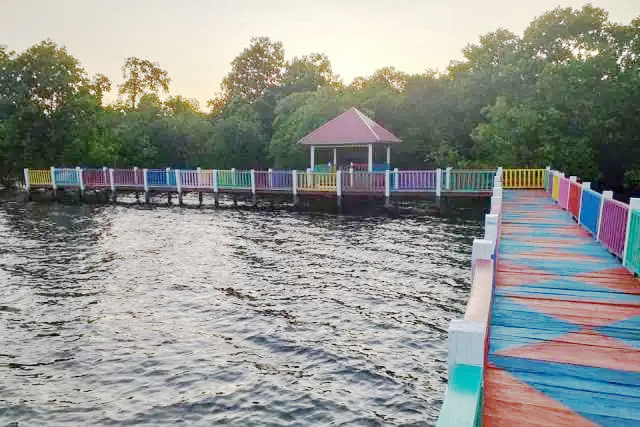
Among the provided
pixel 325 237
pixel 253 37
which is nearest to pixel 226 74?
pixel 253 37

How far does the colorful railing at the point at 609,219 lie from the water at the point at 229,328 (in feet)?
10.8

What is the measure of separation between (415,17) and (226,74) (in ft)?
124

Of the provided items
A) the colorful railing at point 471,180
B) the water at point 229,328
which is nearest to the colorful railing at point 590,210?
the water at point 229,328

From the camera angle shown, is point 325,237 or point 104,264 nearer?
point 104,264

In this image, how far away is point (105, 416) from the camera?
679 cm

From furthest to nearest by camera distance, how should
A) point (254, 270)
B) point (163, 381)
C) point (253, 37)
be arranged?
1. point (253, 37)
2. point (254, 270)
3. point (163, 381)

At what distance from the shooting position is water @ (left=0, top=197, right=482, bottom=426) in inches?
279

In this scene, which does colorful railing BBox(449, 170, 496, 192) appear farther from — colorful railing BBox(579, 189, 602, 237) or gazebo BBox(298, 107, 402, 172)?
colorful railing BBox(579, 189, 602, 237)

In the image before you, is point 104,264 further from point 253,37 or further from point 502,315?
point 253,37

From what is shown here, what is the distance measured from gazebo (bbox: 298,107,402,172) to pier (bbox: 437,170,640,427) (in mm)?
18368

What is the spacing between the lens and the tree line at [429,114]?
2639 cm

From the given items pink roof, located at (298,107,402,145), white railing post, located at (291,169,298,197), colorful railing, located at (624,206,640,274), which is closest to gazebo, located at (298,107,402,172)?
pink roof, located at (298,107,402,145)

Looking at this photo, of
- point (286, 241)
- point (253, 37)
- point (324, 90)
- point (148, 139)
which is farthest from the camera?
point (253, 37)

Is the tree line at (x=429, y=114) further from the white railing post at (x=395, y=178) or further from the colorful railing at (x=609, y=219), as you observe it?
the colorful railing at (x=609, y=219)
